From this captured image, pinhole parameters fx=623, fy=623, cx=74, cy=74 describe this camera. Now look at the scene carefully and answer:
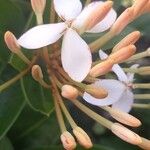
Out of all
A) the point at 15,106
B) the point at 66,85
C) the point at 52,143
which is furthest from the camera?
the point at 52,143

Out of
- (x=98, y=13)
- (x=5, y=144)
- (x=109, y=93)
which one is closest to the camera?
(x=98, y=13)

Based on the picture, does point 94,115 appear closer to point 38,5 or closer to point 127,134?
point 127,134

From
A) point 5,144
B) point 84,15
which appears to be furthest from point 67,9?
point 5,144

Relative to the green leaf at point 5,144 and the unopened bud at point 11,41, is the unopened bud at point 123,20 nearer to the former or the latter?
the unopened bud at point 11,41

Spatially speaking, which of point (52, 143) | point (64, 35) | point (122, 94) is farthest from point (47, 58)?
point (52, 143)

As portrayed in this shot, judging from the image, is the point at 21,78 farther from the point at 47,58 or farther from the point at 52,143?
the point at 52,143

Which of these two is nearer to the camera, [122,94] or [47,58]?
[47,58]

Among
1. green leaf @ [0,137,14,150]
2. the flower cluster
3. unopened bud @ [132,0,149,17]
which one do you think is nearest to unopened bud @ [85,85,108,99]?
the flower cluster
